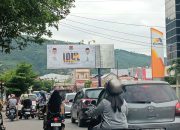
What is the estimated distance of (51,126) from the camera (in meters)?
13.6

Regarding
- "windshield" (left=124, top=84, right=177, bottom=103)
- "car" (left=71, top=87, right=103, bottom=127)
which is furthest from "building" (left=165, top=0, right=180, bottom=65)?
"windshield" (left=124, top=84, right=177, bottom=103)

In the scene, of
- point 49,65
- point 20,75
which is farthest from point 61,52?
A: point 20,75

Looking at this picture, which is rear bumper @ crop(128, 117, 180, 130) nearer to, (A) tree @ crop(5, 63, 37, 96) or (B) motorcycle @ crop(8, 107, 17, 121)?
(B) motorcycle @ crop(8, 107, 17, 121)

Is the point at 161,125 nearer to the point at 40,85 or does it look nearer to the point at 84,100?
the point at 84,100

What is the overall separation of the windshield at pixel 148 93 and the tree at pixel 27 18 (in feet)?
13.9

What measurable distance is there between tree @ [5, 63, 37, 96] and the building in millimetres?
37592

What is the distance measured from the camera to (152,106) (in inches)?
389

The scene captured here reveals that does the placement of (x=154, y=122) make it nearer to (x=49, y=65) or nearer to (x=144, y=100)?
(x=144, y=100)

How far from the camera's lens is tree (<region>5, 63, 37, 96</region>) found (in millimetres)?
72875

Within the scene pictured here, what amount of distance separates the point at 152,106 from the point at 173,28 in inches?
3929

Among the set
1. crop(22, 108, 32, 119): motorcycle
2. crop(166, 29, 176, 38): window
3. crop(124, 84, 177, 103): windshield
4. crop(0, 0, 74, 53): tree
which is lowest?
crop(22, 108, 32, 119): motorcycle

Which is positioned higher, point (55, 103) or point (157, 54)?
point (157, 54)

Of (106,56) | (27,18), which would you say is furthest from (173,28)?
(27,18)

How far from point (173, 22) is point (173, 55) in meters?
7.07
